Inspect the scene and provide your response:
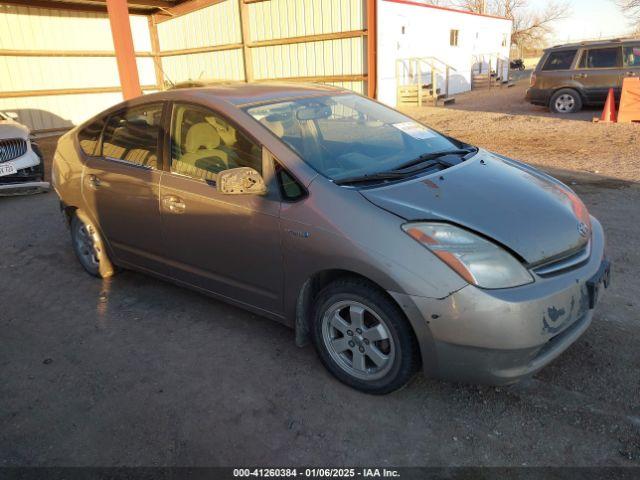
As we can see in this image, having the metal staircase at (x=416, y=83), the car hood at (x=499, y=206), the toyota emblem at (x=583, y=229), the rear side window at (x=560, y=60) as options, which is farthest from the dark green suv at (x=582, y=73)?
the toyota emblem at (x=583, y=229)

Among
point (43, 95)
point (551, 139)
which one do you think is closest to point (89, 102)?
point (43, 95)

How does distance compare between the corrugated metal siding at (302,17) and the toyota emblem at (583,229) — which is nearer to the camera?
the toyota emblem at (583,229)

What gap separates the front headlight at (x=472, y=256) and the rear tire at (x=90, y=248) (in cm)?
309

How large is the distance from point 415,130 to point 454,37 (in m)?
21.2

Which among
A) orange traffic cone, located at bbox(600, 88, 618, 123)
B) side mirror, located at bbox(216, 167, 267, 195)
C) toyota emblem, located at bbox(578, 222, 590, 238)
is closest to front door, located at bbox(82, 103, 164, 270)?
side mirror, located at bbox(216, 167, 267, 195)

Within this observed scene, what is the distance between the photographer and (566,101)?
1352 cm

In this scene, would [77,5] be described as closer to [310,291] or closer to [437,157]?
[437,157]

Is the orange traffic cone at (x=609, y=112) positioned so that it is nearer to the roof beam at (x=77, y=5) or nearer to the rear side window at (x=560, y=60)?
the rear side window at (x=560, y=60)

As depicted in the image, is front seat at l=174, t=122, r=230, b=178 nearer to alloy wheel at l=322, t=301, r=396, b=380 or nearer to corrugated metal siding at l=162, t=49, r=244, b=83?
alloy wheel at l=322, t=301, r=396, b=380

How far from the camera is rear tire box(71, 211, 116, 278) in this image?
4.46 metres

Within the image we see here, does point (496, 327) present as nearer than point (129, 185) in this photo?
Yes

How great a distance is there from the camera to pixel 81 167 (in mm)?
4316

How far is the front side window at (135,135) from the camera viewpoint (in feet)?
12.2

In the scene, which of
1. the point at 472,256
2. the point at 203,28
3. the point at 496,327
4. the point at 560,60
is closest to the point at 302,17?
the point at 203,28
